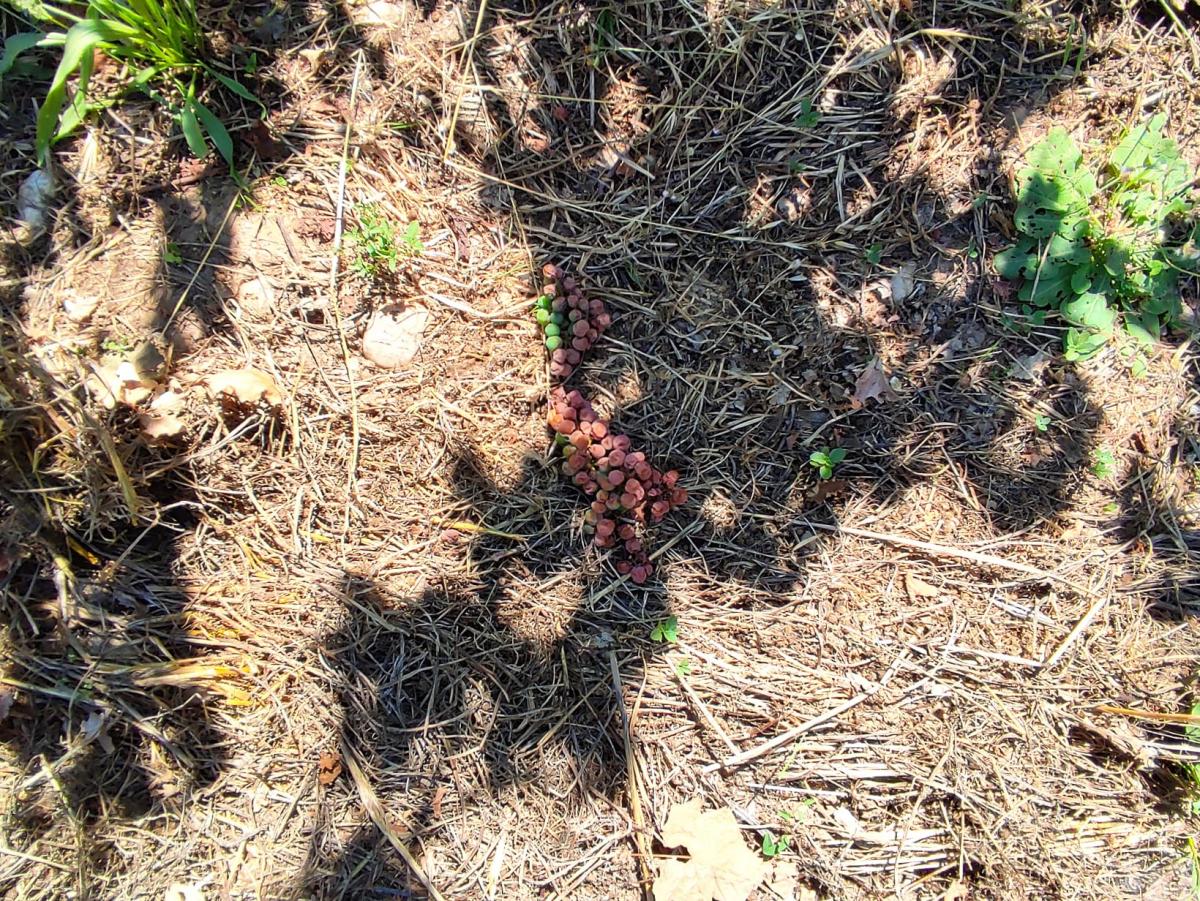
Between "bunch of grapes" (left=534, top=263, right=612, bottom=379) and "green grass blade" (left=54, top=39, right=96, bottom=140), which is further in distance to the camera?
"bunch of grapes" (left=534, top=263, right=612, bottom=379)

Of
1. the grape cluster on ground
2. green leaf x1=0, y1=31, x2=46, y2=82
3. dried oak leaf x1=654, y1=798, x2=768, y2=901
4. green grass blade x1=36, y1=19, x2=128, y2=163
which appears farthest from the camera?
the grape cluster on ground

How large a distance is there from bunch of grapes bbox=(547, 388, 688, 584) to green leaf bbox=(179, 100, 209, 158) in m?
1.35

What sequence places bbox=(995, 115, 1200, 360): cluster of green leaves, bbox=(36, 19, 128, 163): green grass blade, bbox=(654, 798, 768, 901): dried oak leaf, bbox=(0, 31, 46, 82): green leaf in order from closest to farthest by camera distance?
bbox=(36, 19, 128, 163): green grass blade → bbox=(654, 798, 768, 901): dried oak leaf → bbox=(0, 31, 46, 82): green leaf → bbox=(995, 115, 1200, 360): cluster of green leaves

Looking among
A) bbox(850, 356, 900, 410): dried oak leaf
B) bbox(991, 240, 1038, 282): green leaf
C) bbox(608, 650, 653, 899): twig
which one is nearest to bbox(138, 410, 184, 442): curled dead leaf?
bbox(608, 650, 653, 899): twig

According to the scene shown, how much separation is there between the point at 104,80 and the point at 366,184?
873mm

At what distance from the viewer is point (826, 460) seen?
2336 mm

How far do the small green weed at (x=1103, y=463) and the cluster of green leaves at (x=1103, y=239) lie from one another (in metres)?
0.32

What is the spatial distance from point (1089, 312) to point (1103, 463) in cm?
50

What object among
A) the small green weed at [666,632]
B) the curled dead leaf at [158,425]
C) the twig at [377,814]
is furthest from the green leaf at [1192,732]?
the curled dead leaf at [158,425]

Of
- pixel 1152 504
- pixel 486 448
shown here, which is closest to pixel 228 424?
pixel 486 448

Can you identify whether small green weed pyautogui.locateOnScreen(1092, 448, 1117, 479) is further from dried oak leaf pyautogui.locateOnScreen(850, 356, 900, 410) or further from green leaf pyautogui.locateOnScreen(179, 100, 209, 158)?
green leaf pyautogui.locateOnScreen(179, 100, 209, 158)

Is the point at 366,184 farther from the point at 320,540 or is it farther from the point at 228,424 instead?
the point at 320,540

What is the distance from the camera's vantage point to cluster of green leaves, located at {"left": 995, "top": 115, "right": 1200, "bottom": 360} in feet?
7.78

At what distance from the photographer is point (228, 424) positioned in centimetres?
227
